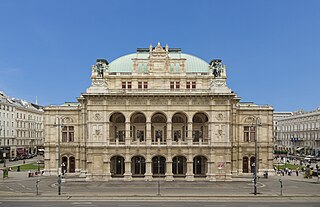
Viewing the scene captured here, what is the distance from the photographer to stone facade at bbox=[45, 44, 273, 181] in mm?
69688

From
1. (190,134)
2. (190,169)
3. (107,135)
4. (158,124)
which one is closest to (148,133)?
(158,124)

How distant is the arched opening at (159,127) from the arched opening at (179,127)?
1.83 metres

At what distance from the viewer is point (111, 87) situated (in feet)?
246

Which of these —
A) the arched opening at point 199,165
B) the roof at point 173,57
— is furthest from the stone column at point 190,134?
the roof at point 173,57

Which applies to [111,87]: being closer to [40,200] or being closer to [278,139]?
[40,200]

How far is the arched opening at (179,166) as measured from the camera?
74062 millimetres

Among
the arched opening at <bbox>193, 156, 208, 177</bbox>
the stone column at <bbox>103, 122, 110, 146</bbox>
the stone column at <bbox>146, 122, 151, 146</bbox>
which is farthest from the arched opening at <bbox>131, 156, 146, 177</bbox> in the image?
the arched opening at <bbox>193, 156, 208, 177</bbox>

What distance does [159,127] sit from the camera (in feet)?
249

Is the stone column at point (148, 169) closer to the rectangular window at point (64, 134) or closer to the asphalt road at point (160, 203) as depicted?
the rectangular window at point (64, 134)

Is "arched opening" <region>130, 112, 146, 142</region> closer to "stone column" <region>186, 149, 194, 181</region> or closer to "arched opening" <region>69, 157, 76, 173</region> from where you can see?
"stone column" <region>186, 149, 194, 181</region>

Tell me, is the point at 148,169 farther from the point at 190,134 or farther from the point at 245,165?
the point at 245,165

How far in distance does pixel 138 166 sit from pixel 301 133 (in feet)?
297

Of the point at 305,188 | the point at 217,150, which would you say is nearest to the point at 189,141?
the point at 217,150

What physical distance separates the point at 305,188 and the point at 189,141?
21000 millimetres
